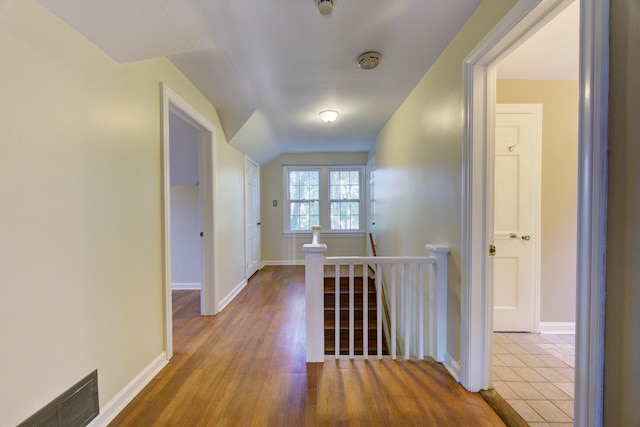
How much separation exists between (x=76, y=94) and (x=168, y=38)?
1.84ft

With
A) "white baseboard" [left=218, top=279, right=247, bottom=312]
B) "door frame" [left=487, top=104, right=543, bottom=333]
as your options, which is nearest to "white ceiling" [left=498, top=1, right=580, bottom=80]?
"door frame" [left=487, top=104, right=543, bottom=333]

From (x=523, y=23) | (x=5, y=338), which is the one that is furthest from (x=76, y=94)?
(x=523, y=23)

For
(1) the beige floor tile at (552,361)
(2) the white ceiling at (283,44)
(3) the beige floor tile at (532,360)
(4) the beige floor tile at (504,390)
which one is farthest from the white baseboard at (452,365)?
(2) the white ceiling at (283,44)

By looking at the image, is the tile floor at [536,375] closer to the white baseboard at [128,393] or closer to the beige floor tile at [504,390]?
the beige floor tile at [504,390]

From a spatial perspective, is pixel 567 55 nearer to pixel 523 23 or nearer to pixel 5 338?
pixel 523 23

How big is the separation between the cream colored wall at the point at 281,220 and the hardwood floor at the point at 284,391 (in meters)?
3.20

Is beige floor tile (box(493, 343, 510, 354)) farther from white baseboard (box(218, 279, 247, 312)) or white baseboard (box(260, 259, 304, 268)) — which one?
white baseboard (box(260, 259, 304, 268))

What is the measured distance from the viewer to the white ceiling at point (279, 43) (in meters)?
1.30

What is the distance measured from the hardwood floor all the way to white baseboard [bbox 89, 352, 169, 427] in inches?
1.4

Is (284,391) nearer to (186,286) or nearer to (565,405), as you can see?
(565,405)

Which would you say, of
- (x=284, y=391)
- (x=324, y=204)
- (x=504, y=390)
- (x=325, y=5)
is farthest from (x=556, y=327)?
(x=324, y=204)

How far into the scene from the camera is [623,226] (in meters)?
0.84

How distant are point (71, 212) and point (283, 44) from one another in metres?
1.59

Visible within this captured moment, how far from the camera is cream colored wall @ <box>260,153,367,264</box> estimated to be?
557 centimetres
